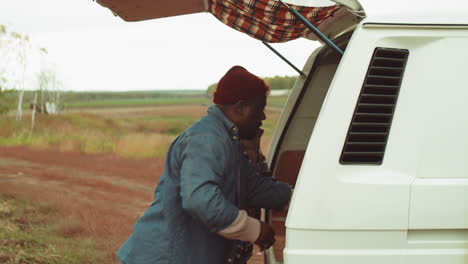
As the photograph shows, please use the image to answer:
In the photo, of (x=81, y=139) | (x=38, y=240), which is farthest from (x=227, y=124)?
(x=81, y=139)

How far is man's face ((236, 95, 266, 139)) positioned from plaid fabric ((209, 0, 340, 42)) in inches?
20.2

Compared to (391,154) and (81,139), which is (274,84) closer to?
(391,154)

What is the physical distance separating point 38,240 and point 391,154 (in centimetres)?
658

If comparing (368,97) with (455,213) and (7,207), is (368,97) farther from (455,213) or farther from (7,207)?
(7,207)

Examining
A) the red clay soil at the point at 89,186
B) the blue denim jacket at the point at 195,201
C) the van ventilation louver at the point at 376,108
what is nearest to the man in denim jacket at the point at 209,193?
the blue denim jacket at the point at 195,201

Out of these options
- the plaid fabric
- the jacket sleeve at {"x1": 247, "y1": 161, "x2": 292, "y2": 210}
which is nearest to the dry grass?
the plaid fabric

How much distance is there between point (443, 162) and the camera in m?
2.67

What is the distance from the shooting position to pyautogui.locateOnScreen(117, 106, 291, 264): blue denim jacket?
2787 mm

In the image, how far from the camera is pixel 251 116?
3145 millimetres

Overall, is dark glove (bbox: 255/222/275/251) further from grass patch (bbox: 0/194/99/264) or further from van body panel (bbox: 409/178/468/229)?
grass patch (bbox: 0/194/99/264)

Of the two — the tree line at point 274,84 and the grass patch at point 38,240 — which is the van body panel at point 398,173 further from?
the grass patch at point 38,240

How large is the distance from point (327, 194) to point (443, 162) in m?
0.51

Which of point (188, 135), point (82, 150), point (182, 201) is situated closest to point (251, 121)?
point (188, 135)

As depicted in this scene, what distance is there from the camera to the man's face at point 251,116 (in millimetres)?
3123
